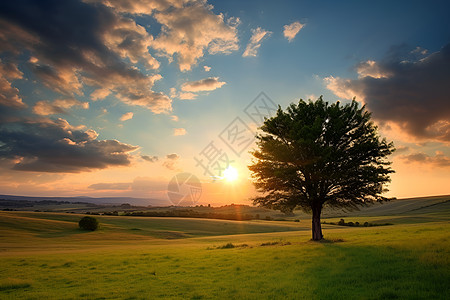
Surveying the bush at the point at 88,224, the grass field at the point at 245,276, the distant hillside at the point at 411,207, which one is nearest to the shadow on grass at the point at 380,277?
the grass field at the point at 245,276

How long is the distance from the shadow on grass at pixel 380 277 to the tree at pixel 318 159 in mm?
12361

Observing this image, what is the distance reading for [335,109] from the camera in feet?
93.9

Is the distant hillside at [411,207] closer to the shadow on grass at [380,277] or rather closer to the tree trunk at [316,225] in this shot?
the tree trunk at [316,225]

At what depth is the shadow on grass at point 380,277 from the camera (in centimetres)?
1013

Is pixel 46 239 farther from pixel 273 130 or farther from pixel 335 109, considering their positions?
pixel 335 109

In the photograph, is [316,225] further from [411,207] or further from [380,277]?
[411,207]

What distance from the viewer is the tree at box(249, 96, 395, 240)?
2802 cm

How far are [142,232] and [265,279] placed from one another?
1956 inches

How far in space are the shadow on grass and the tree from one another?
487 inches

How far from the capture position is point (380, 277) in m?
12.5

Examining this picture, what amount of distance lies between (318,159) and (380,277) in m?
15.6

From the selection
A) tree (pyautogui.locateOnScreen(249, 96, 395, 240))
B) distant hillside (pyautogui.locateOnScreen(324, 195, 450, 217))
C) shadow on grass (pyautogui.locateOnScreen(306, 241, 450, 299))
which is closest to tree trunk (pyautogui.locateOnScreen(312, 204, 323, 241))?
tree (pyautogui.locateOnScreen(249, 96, 395, 240))

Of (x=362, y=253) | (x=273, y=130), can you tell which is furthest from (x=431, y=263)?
(x=273, y=130)

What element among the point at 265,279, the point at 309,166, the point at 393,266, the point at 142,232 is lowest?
the point at 142,232
